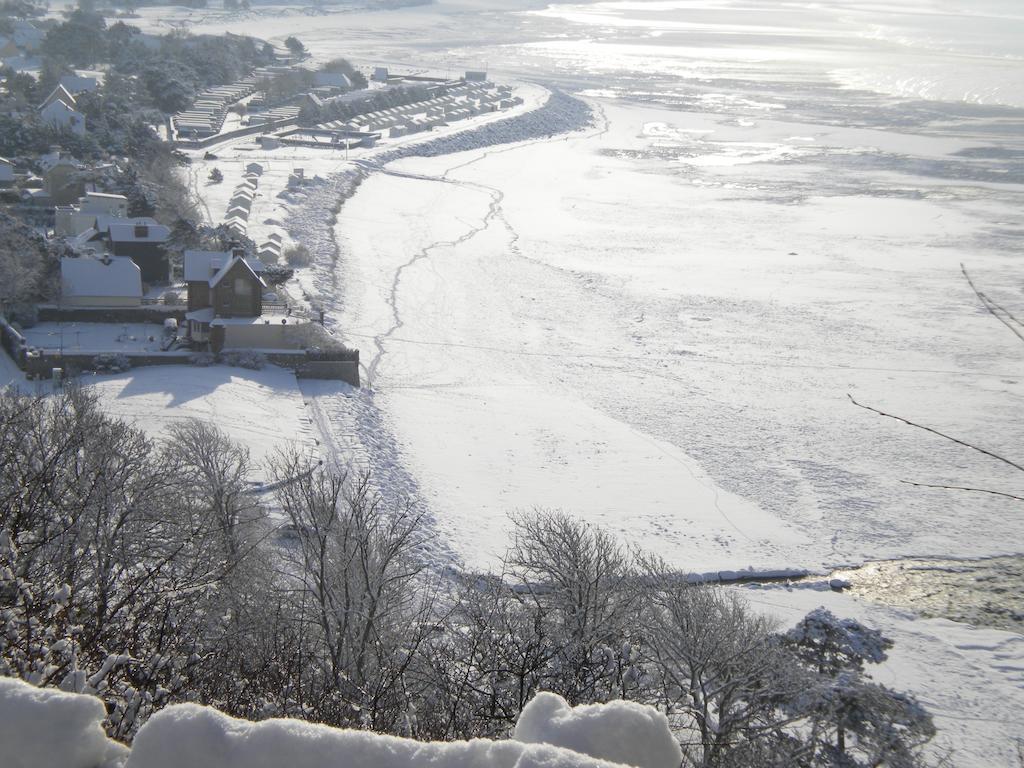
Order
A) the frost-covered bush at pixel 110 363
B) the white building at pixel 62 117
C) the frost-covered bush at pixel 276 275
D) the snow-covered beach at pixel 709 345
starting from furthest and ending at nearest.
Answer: the white building at pixel 62 117 → the frost-covered bush at pixel 276 275 → the frost-covered bush at pixel 110 363 → the snow-covered beach at pixel 709 345

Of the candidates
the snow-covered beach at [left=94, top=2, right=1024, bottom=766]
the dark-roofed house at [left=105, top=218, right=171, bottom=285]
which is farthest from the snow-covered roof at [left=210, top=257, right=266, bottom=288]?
the dark-roofed house at [left=105, top=218, right=171, bottom=285]

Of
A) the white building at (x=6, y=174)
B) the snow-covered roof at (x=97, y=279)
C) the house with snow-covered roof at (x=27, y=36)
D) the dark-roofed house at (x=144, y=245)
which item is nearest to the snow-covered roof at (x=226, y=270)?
the snow-covered roof at (x=97, y=279)

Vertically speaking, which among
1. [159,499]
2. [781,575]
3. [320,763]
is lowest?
[781,575]

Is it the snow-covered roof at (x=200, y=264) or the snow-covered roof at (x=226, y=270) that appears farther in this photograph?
the snow-covered roof at (x=200, y=264)

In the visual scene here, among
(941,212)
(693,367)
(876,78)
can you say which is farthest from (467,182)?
(876,78)

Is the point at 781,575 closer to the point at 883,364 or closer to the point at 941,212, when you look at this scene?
the point at 883,364

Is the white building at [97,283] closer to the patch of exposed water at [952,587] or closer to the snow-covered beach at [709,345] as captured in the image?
the snow-covered beach at [709,345]
